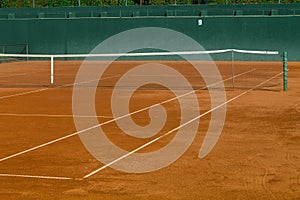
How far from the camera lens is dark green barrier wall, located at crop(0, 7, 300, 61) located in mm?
39500

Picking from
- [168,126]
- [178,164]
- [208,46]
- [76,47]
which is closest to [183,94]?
[168,126]

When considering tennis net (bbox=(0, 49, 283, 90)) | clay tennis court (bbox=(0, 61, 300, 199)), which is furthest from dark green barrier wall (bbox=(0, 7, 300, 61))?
clay tennis court (bbox=(0, 61, 300, 199))

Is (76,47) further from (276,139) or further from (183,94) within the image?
(276,139)

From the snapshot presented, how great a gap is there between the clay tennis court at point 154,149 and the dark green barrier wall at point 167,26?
21.4m

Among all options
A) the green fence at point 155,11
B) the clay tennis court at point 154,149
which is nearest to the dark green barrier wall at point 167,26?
the green fence at point 155,11

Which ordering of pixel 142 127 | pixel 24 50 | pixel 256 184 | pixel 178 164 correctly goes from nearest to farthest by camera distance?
pixel 256 184
pixel 178 164
pixel 142 127
pixel 24 50

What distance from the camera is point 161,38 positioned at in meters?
41.3

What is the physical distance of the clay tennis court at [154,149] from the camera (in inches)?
302

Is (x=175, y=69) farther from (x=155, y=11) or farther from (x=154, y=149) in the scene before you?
(x=154, y=149)

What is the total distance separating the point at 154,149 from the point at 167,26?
3209 centimetres

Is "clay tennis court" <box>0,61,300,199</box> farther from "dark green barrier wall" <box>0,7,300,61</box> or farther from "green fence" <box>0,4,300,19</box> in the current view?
"green fence" <box>0,4,300,19</box>

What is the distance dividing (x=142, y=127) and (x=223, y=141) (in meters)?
2.39

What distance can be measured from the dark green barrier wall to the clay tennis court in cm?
2144

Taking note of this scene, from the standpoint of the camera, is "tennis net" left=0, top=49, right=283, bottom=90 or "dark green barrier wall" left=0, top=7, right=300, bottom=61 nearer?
Result: "tennis net" left=0, top=49, right=283, bottom=90
